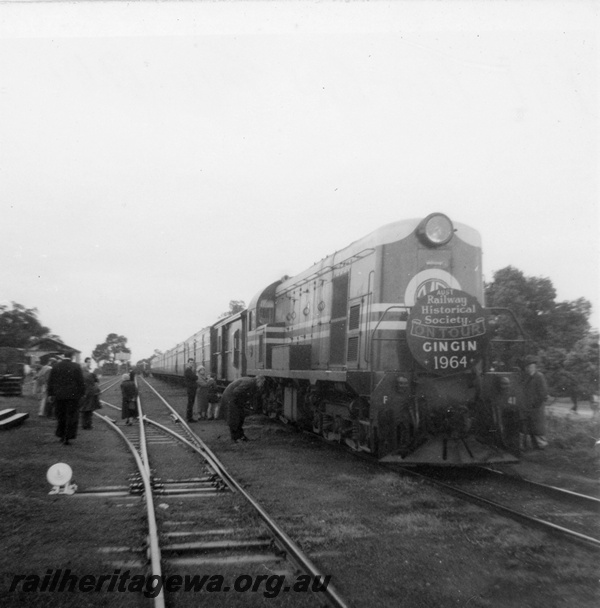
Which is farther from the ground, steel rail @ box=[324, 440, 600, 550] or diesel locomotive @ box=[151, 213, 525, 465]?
diesel locomotive @ box=[151, 213, 525, 465]

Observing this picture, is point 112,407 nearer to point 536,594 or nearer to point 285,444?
point 285,444

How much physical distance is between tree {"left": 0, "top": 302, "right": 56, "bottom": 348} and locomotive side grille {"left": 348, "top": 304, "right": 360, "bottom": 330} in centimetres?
1799

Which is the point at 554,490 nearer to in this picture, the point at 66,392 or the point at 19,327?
the point at 66,392

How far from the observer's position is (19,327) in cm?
2420

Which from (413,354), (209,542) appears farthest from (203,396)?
(209,542)

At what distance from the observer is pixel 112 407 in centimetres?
1906

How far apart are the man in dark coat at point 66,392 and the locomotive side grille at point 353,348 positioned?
15.0 feet

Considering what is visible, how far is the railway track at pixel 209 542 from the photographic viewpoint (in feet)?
12.7

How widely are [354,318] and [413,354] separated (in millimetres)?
1597

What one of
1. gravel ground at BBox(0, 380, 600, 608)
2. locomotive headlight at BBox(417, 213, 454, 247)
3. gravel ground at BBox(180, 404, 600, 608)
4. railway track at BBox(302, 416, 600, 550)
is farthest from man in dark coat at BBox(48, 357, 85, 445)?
locomotive headlight at BBox(417, 213, 454, 247)

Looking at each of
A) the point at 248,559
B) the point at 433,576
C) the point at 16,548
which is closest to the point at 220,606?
the point at 248,559

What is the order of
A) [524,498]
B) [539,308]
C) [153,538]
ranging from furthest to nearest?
[539,308] < [524,498] < [153,538]

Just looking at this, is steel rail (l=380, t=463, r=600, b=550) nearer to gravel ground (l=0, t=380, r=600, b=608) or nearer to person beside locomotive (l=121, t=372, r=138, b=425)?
gravel ground (l=0, t=380, r=600, b=608)

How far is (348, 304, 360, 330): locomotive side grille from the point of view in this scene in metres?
8.52
